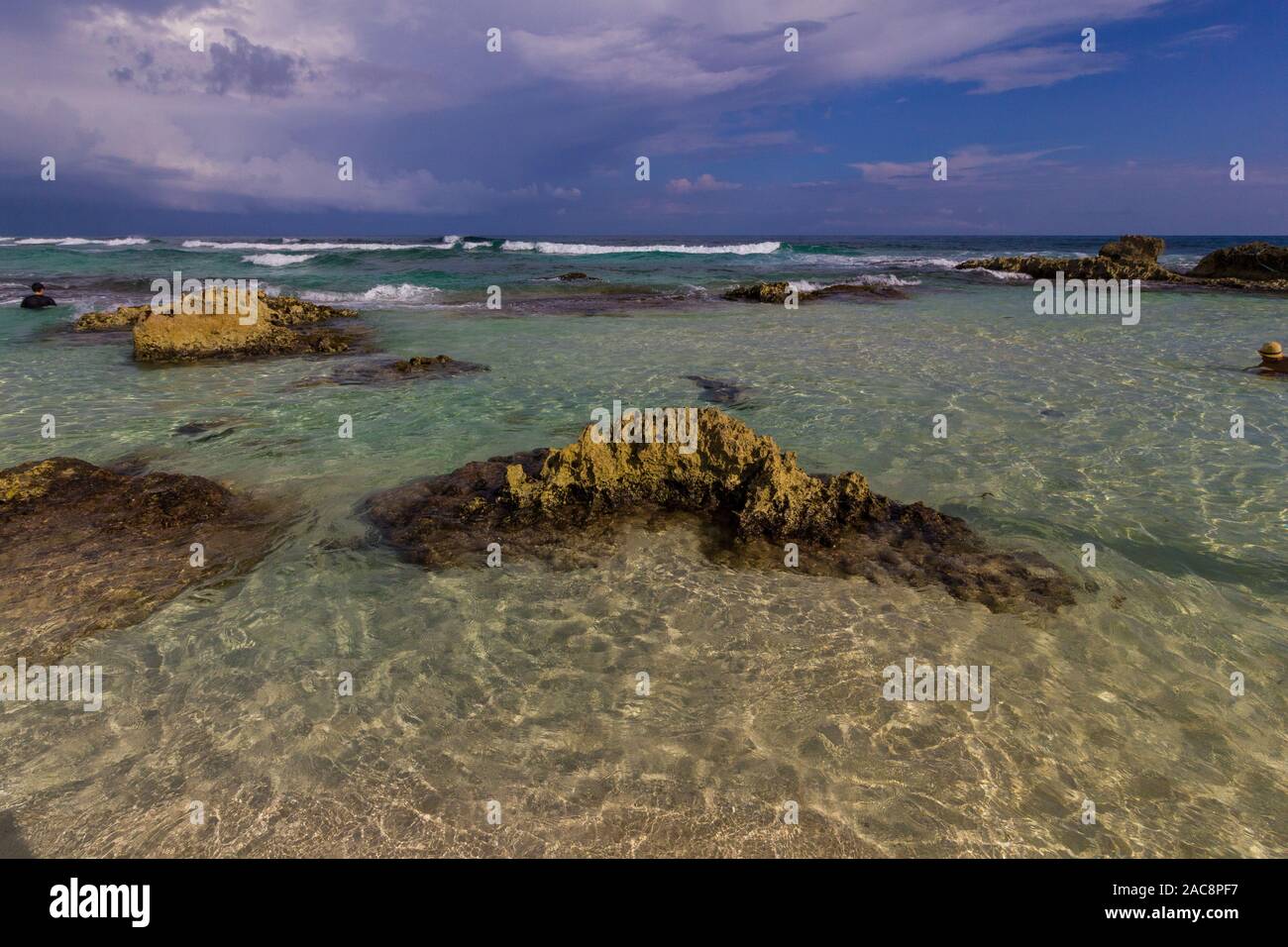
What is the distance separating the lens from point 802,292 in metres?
28.2

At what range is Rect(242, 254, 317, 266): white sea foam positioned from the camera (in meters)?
43.1

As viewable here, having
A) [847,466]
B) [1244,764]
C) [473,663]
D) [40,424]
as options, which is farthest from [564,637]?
[40,424]

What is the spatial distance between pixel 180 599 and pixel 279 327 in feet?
44.7

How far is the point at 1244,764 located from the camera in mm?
3602

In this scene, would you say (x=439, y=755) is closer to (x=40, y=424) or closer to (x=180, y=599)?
(x=180, y=599)

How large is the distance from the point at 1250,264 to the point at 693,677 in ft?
146

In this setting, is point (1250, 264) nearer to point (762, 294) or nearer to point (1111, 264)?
point (1111, 264)

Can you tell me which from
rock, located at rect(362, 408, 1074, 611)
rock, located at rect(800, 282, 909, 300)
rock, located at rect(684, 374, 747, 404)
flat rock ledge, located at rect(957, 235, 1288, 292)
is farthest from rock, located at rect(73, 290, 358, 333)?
flat rock ledge, located at rect(957, 235, 1288, 292)

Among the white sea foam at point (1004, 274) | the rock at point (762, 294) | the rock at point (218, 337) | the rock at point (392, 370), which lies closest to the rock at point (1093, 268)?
the white sea foam at point (1004, 274)

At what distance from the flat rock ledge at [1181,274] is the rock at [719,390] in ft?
101

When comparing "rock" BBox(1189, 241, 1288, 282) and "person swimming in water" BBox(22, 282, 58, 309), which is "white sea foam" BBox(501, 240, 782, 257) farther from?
"person swimming in water" BBox(22, 282, 58, 309)

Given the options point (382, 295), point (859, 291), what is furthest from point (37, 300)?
point (859, 291)

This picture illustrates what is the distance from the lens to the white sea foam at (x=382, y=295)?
2669cm
